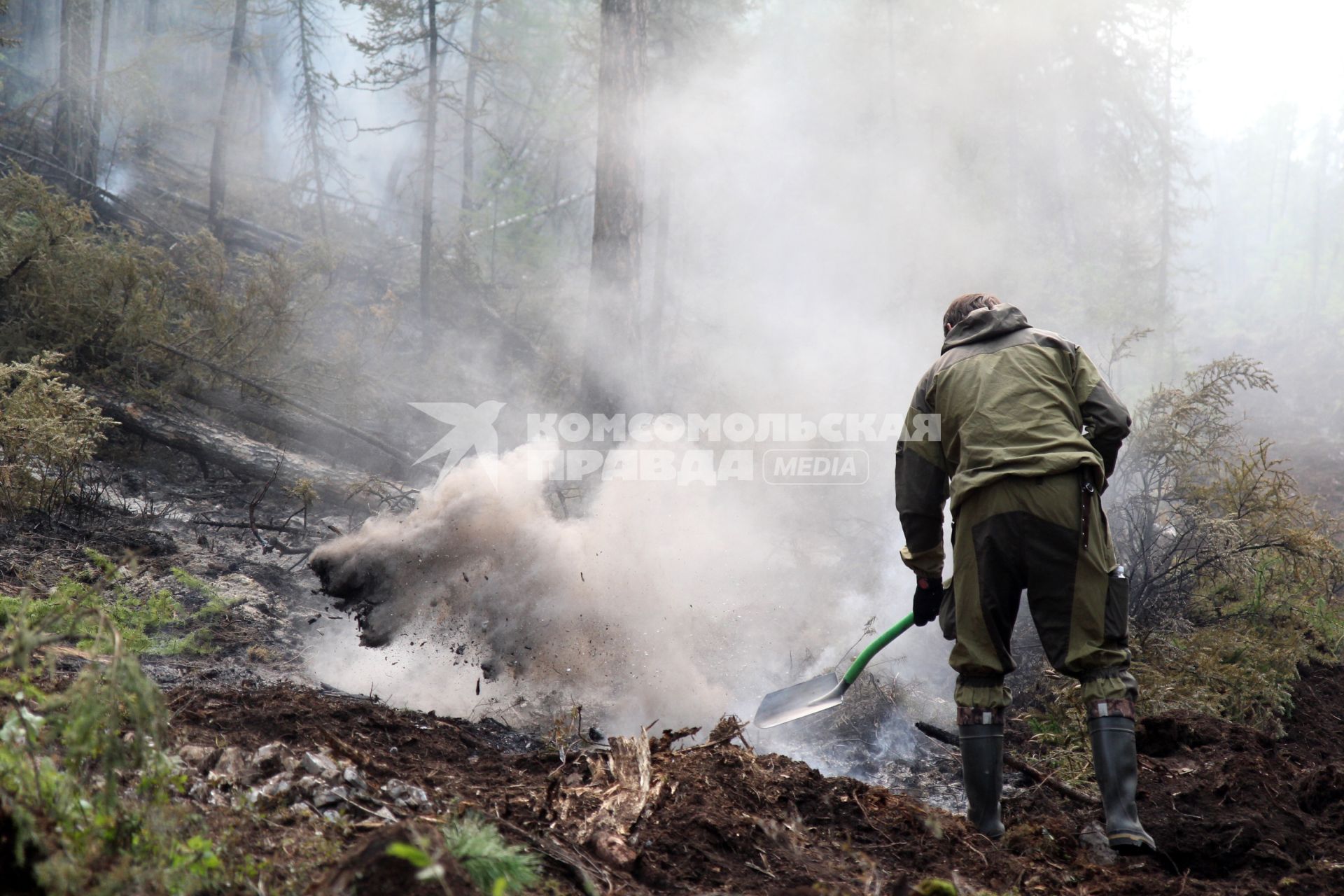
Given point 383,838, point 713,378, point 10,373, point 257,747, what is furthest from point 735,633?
point 713,378

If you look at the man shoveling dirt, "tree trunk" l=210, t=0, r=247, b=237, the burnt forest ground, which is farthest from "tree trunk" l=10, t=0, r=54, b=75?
the man shoveling dirt

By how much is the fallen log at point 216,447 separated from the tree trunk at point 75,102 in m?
6.81

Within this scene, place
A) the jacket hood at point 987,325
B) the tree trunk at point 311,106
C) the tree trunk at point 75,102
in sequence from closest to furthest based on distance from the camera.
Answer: the jacket hood at point 987,325 → the tree trunk at point 75,102 → the tree trunk at point 311,106

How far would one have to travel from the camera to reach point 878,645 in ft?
11.2

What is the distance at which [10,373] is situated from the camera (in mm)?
5215

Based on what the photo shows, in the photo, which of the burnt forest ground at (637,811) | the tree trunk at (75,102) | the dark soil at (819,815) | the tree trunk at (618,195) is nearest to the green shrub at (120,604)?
the burnt forest ground at (637,811)

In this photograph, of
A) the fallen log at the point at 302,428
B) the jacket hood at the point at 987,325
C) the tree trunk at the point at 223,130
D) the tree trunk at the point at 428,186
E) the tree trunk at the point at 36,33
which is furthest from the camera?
the tree trunk at the point at 36,33

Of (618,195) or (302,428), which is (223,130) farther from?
(618,195)

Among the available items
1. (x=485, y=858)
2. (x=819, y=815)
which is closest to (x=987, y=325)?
(x=819, y=815)

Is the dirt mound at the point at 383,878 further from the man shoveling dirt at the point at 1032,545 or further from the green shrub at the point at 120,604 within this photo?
the green shrub at the point at 120,604

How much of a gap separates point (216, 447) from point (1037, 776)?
21.5 feet

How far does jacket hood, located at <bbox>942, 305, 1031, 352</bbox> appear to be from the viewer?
3211 millimetres

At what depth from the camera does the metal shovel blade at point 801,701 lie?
3674mm

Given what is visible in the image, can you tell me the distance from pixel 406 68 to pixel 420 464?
8.99 m
